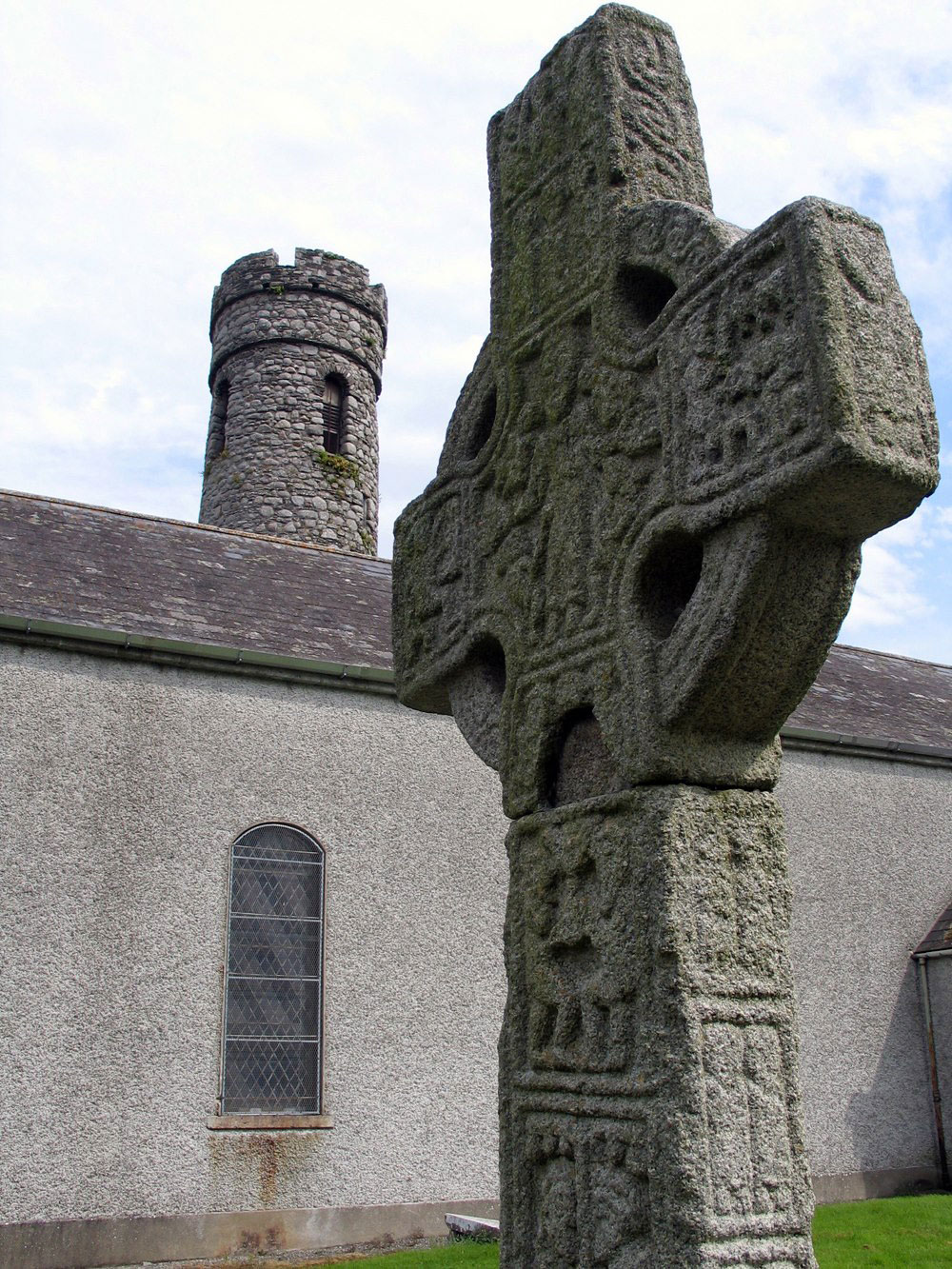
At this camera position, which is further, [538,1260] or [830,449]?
[538,1260]

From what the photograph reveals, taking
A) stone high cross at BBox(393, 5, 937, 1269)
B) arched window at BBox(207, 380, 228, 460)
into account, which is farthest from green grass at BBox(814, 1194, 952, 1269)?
arched window at BBox(207, 380, 228, 460)

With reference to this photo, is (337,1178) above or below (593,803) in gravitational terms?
below

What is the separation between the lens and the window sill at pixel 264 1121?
834cm

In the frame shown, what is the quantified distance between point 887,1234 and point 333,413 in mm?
15892

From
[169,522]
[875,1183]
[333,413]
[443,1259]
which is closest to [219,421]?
[333,413]

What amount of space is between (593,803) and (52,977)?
6.50 meters

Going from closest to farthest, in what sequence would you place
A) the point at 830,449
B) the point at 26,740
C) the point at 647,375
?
1. the point at 830,449
2. the point at 647,375
3. the point at 26,740

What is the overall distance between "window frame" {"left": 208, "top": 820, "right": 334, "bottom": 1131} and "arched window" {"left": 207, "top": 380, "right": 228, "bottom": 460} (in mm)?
12855

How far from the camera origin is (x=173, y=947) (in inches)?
337

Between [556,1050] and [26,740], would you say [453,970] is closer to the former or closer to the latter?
[26,740]

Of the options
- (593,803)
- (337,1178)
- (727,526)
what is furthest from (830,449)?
(337,1178)

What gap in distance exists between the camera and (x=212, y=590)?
422 inches

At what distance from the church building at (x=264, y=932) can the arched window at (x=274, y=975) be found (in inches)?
0.8

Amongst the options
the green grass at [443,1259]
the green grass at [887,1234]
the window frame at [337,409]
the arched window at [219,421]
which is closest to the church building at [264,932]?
the green grass at [443,1259]
